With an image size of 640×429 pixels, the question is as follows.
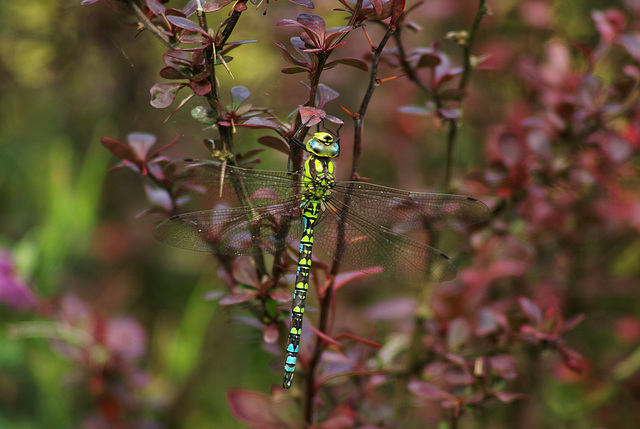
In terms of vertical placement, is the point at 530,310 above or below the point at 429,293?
above

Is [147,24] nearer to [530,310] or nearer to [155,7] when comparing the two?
[155,7]

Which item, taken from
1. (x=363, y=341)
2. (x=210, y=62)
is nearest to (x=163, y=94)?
(x=210, y=62)

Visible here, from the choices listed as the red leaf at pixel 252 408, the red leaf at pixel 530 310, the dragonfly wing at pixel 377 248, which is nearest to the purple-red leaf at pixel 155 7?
the dragonfly wing at pixel 377 248

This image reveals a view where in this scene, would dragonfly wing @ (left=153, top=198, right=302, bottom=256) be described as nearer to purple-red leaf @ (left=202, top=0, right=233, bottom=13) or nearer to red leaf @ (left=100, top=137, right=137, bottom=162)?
red leaf @ (left=100, top=137, right=137, bottom=162)

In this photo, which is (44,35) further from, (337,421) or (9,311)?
(337,421)

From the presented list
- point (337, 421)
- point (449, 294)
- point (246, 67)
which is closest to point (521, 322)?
point (449, 294)
